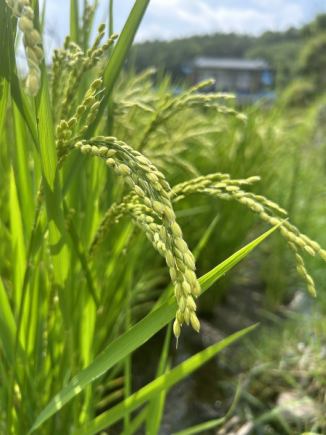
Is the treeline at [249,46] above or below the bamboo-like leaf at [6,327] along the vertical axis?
above

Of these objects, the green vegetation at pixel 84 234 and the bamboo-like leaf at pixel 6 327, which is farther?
the bamboo-like leaf at pixel 6 327

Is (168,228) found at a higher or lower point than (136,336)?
higher

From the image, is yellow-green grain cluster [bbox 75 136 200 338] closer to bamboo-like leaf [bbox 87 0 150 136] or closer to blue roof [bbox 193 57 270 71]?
→ bamboo-like leaf [bbox 87 0 150 136]

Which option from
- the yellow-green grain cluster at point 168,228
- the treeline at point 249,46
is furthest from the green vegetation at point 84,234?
the treeline at point 249,46

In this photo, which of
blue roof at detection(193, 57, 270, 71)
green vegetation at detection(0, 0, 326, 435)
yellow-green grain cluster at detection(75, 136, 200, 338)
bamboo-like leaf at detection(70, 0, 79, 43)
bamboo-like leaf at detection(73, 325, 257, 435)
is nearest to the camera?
yellow-green grain cluster at detection(75, 136, 200, 338)

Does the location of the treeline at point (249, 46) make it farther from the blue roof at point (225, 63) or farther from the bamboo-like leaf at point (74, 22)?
the bamboo-like leaf at point (74, 22)

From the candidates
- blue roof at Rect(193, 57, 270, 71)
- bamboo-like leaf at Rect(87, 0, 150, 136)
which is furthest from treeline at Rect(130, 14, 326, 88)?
bamboo-like leaf at Rect(87, 0, 150, 136)

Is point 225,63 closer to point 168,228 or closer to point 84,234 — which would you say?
point 84,234

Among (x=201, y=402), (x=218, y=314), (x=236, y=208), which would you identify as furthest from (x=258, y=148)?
(x=201, y=402)

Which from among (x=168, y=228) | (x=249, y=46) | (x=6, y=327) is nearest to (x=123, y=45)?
(x=168, y=228)
